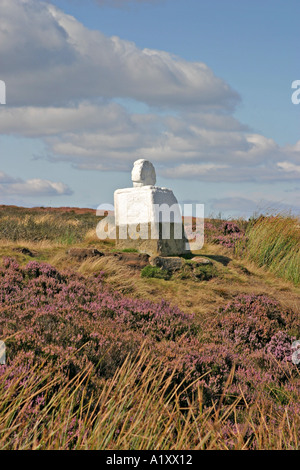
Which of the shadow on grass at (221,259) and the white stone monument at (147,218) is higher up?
the white stone monument at (147,218)

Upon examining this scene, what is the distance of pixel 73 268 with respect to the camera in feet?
32.7

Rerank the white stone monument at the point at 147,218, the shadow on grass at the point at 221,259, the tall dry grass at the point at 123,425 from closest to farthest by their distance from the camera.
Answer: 1. the tall dry grass at the point at 123,425
2. the white stone monument at the point at 147,218
3. the shadow on grass at the point at 221,259

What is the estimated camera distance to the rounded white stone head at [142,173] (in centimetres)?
1312

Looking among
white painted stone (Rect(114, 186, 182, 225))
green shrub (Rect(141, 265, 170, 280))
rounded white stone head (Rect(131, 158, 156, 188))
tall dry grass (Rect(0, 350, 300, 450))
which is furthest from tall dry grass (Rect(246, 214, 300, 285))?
tall dry grass (Rect(0, 350, 300, 450))

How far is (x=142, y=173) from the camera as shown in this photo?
13.1m

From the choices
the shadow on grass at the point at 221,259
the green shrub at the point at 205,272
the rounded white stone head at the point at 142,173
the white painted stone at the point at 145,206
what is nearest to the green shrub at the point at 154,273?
the green shrub at the point at 205,272

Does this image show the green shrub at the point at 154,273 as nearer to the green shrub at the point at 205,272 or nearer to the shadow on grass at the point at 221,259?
the green shrub at the point at 205,272

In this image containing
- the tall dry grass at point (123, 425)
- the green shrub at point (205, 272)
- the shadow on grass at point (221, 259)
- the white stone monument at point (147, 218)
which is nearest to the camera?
the tall dry grass at point (123, 425)

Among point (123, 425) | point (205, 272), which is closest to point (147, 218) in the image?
point (205, 272)

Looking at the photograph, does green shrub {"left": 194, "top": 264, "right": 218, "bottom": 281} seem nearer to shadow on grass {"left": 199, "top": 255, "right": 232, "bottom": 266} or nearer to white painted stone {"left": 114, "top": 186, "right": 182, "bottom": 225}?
shadow on grass {"left": 199, "top": 255, "right": 232, "bottom": 266}

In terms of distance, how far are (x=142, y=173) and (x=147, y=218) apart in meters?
1.54

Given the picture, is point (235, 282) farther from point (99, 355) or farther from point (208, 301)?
point (99, 355)
